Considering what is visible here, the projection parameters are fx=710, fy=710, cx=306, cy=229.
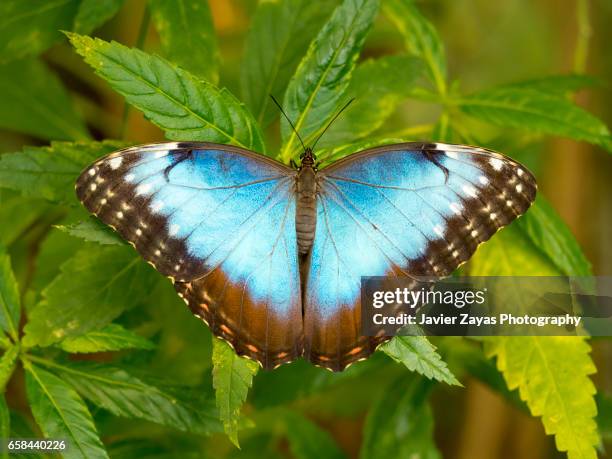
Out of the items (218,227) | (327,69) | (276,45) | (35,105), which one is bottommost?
(218,227)

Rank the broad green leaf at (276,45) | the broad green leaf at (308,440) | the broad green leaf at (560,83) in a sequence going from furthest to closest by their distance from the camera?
the broad green leaf at (308,440) < the broad green leaf at (560,83) < the broad green leaf at (276,45)

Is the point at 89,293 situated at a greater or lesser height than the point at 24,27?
lesser

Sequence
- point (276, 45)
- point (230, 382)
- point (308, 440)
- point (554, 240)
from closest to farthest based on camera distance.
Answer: point (230, 382) → point (554, 240) → point (276, 45) → point (308, 440)

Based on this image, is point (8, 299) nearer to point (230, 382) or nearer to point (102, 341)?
point (102, 341)

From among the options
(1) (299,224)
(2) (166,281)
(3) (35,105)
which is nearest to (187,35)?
(1) (299,224)

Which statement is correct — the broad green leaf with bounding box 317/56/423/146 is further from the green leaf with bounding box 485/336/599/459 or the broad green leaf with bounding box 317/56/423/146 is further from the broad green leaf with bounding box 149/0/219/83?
the green leaf with bounding box 485/336/599/459

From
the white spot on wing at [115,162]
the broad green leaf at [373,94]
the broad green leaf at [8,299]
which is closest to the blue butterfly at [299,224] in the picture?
the white spot on wing at [115,162]

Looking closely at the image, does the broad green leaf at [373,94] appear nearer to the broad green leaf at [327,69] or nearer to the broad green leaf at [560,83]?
the broad green leaf at [327,69]
